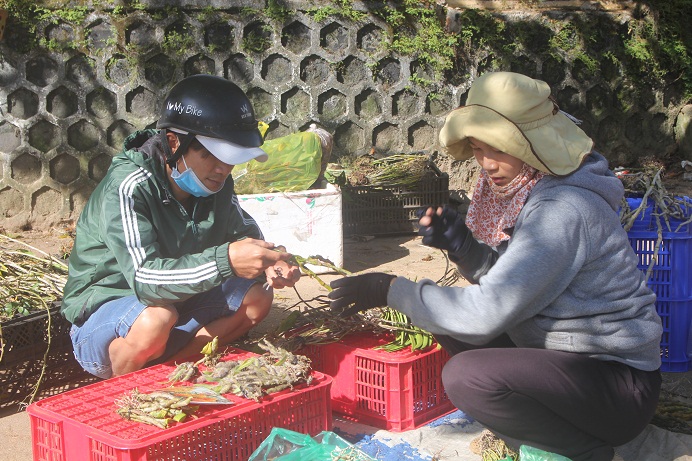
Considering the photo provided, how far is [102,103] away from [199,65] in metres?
0.89

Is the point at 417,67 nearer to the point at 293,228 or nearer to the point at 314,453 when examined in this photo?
the point at 293,228

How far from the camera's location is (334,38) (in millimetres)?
7383

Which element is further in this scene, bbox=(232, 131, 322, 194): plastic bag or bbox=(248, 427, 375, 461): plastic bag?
bbox=(232, 131, 322, 194): plastic bag

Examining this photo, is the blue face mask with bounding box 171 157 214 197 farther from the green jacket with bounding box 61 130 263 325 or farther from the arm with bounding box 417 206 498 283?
the arm with bounding box 417 206 498 283

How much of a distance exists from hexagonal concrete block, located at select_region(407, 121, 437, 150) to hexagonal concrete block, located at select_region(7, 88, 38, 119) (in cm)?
330

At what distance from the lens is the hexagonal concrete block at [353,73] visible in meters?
7.41

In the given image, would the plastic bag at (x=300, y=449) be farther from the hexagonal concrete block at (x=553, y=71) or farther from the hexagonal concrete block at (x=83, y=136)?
the hexagonal concrete block at (x=553, y=71)

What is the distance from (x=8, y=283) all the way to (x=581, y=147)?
2.80 metres

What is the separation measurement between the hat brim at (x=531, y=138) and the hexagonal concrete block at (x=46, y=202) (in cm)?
493

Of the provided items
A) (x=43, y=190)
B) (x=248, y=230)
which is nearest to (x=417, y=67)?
(x=43, y=190)

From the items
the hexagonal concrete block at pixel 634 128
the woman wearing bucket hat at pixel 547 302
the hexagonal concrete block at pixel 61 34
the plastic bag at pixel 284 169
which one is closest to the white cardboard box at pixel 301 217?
the plastic bag at pixel 284 169

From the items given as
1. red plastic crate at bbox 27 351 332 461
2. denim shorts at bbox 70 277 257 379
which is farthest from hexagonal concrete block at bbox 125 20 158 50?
red plastic crate at bbox 27 351 332 461

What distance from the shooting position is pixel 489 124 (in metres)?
2.72

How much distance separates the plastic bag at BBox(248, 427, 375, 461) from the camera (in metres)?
2.64
